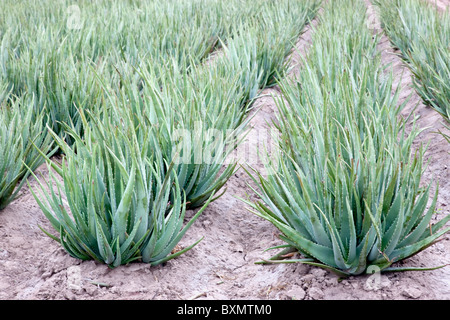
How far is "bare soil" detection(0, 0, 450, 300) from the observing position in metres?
1.52

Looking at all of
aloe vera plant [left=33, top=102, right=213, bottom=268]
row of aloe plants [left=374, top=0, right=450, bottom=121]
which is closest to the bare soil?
aloe vera plant [left=33, top=102, right=213, bottom=268]

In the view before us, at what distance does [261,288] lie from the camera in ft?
5.34

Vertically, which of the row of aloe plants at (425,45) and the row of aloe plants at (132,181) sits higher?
the row of aloe plants at (425,45)

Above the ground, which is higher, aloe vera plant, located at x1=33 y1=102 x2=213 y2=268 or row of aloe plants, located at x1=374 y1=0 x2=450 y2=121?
→ row of aloe plants, located at x1=374 y1=0 x2=450 y2=121

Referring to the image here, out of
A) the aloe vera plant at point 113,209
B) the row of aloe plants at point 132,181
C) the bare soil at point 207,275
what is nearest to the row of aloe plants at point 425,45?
the bare soil at point 207,275

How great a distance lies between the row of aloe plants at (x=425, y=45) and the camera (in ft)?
10.1

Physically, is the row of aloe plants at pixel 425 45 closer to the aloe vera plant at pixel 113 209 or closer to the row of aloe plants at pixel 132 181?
the row of aloe plants at pixel 132 181

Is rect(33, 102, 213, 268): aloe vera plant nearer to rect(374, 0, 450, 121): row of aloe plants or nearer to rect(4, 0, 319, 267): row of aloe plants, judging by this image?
rect(4, 0, 319, 267): row of aloe plants

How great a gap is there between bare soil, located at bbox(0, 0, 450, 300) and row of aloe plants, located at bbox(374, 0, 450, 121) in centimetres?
144

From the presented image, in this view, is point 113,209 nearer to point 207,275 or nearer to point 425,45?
point 207,275

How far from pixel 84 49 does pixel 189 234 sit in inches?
90.6

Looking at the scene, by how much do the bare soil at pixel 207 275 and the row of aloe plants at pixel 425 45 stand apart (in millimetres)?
1436
